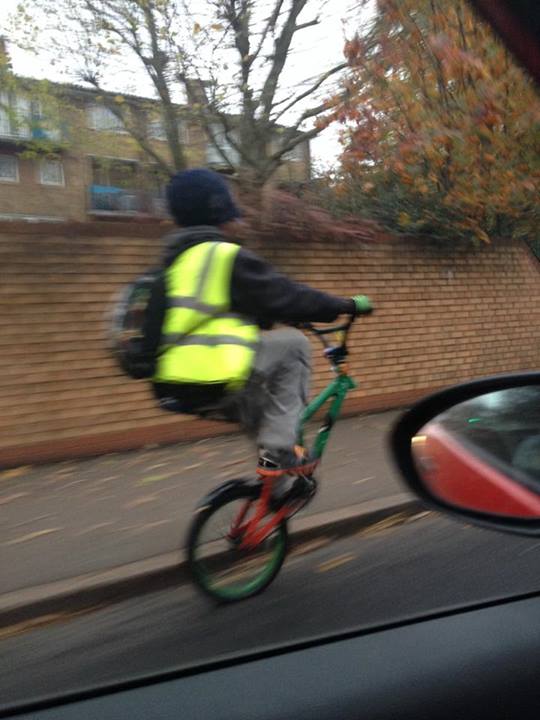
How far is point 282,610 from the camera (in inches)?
113

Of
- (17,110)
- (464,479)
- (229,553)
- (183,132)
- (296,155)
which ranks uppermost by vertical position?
(17,110)

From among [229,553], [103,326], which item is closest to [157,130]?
[103,326]

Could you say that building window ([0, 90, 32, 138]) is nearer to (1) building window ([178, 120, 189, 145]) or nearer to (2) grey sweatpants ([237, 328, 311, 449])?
(1) building window ([178, 120, 189, 145])

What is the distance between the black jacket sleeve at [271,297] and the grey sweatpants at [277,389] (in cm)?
16

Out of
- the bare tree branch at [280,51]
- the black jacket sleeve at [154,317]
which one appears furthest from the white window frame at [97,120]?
the black jacket sleeve at [154,317]

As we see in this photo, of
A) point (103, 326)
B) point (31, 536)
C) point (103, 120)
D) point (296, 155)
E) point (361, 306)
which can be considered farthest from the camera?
point (103, 120)

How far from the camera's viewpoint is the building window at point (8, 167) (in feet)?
84.2

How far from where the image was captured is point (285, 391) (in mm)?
3162

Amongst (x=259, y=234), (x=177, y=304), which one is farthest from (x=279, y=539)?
(x=259, y=234)

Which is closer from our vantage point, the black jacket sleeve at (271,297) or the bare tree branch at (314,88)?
the black jacket sleeve at (271,297)

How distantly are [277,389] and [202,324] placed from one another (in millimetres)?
526

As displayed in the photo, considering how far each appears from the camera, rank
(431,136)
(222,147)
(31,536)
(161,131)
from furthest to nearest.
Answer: (161,131) < (222,147) < (431,136) < (31,536)

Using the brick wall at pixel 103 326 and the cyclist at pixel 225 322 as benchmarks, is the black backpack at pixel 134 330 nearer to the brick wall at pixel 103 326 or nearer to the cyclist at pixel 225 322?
the cyclist at pixel 225 322

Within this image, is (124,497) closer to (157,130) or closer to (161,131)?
(161,131)
